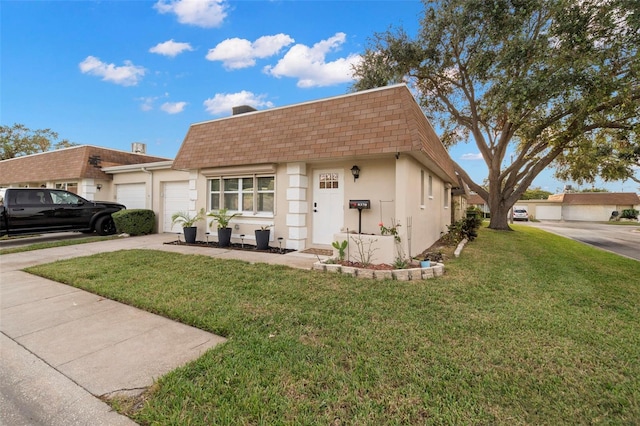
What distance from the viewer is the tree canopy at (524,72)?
349 inches

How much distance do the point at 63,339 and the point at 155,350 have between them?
1.17m

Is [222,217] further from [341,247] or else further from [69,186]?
[69,186]

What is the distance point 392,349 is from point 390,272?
2617mm

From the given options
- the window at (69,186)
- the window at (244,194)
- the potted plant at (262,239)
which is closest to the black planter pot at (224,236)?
the window at (244,194)

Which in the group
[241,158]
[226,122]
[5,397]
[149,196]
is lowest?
[5,397]

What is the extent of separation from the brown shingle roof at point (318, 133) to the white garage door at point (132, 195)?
480cm

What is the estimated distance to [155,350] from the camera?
2.82 meters

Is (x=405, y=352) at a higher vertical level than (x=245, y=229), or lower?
lower

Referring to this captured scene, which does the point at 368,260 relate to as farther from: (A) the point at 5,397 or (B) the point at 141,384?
(A) the point at 5,397

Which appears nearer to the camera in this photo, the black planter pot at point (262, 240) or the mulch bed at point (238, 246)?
the mulch bed at point (238, 246)

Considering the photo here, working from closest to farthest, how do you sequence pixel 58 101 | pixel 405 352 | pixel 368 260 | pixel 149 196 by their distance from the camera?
pixel 405 352 < pixel 368 260 < pixel 149 196 < pixel 58 101

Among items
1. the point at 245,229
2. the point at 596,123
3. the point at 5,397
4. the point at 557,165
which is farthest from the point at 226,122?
the point at 557,165

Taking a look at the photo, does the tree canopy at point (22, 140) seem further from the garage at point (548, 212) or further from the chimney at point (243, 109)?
the garage at point (548, 212)

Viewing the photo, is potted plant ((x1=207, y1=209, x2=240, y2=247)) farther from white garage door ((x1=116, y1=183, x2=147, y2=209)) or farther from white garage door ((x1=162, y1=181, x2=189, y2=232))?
white garage door ((x1=116, y1=183, x2=147, y2=209))
